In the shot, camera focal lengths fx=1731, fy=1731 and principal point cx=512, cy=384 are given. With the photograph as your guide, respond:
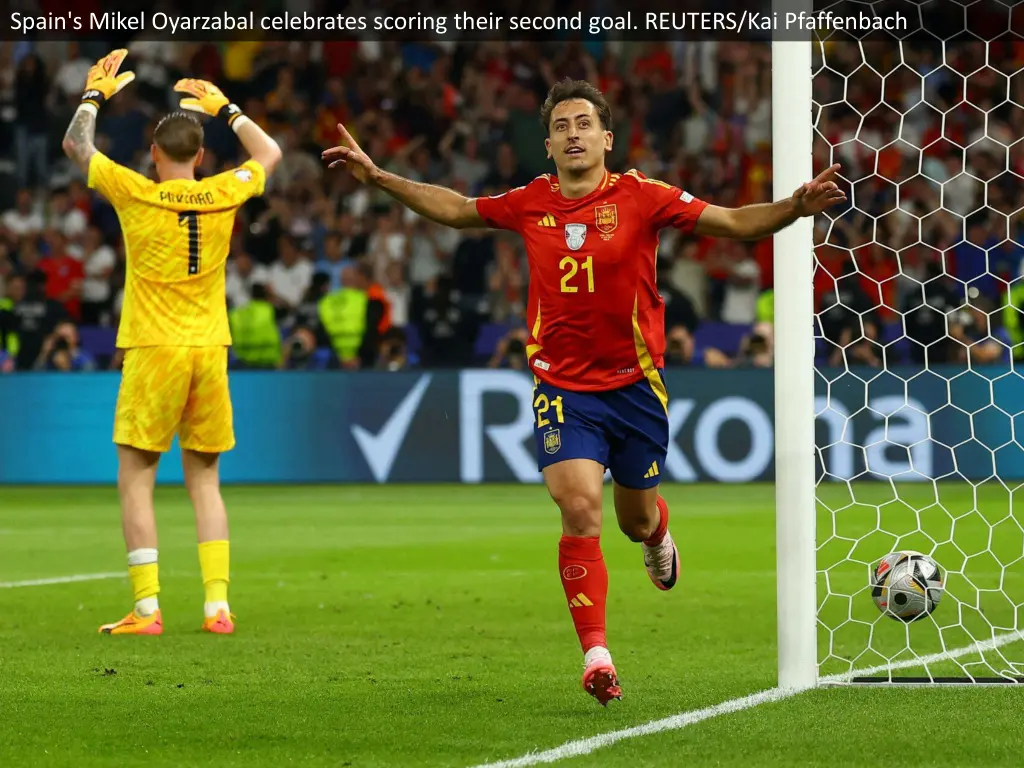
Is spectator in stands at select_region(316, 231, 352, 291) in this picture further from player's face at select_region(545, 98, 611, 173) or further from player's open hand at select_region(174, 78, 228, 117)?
player's face at select_region(545, 98, 611, 173)

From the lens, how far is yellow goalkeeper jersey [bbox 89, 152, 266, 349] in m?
7.55

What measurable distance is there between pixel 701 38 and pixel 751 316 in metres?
4.14

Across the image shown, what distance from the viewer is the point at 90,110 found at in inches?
301

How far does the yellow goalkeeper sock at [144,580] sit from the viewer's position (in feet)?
24.3

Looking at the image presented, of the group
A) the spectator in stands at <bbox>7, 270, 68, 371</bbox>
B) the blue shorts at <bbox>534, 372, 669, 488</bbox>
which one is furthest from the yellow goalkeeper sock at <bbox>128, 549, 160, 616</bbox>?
the spectator in stands at <bbox>7, 270, 68, 371</bbox>

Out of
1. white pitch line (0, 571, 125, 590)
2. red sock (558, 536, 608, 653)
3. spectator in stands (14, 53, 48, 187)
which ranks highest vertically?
spectator in stands (14, 53, 48, 187)

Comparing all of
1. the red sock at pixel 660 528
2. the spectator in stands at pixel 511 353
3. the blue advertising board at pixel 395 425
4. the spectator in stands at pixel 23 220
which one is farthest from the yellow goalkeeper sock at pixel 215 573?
the spectator in stands at pixel 23 220

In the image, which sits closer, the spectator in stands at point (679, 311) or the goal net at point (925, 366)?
the goal net at point (925, 366)

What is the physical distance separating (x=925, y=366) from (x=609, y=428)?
30.1ft

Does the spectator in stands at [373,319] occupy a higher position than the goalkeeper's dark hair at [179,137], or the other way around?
the goalkeeper's dark hair at [179,137]

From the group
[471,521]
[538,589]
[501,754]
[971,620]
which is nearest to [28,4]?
[471,521]

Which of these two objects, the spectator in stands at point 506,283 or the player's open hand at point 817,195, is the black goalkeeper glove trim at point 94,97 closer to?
the player's open hand at point 817,195

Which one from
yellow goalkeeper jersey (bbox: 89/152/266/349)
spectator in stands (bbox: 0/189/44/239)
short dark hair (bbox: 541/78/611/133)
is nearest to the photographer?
short dark hair (bbox: 541/78/611/133)

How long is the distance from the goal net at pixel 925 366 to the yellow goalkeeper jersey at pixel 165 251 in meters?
2.66
